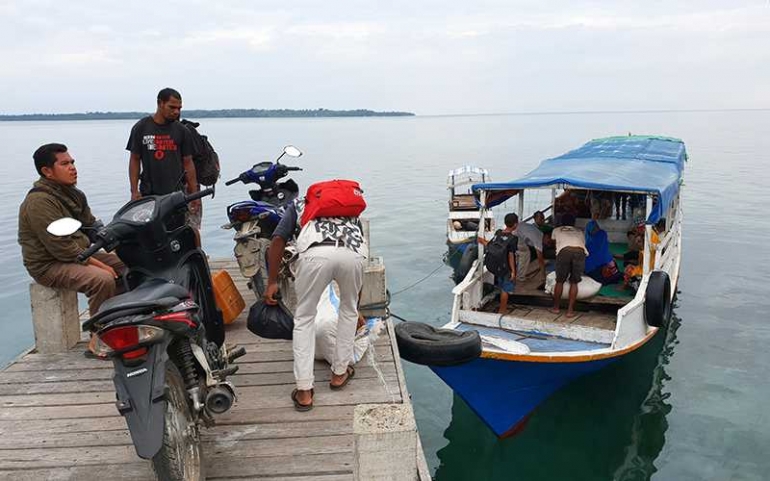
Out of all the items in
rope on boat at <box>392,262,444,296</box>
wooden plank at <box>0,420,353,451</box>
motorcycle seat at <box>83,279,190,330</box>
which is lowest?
rope on boat at <box>392,262,444,296</box>

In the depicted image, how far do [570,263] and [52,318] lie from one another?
17.9 feet

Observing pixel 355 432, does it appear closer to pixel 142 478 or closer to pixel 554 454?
pixel 142 478

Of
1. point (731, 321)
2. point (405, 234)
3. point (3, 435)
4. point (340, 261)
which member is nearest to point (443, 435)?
point (340, 261)

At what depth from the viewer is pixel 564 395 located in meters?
7.54

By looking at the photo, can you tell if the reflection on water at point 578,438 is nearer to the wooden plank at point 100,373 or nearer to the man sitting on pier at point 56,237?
the wooden plank at point 100,373

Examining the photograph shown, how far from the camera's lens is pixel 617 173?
7.75 m

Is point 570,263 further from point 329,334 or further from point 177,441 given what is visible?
point 177,441

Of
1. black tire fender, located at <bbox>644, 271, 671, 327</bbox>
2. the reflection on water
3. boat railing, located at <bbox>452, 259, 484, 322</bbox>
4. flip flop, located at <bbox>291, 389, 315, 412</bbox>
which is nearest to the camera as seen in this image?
flip flop, located at <bbox>291, 389, 315, 412</bbox>

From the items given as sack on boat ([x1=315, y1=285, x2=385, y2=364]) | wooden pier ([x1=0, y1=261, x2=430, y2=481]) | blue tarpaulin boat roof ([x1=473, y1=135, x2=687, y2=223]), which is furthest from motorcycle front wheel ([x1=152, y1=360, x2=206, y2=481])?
blue tarpaulin boat roof ([x1=473, y1=135, x2=687, y2=223])

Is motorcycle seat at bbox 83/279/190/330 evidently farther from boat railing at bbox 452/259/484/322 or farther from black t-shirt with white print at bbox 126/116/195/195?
boat railing at bbox 452/259/484/322

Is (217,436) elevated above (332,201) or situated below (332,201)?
below

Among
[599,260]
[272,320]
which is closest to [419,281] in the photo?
[599,260]

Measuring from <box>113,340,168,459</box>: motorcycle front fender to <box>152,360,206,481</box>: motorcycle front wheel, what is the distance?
3.5 inches

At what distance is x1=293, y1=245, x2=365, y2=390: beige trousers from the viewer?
12.5 ft
